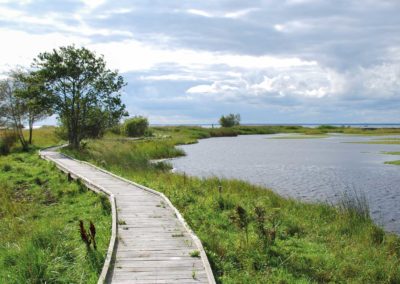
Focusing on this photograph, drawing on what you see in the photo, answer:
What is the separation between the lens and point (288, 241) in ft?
34.0

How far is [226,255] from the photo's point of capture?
880cm

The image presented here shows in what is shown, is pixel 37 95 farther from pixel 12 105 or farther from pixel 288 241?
pixel 288 241

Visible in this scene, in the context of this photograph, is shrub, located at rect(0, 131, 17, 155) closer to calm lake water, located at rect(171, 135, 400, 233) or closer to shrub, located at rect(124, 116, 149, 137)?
calm lake water, located at rect(171, 135, 400, 233)

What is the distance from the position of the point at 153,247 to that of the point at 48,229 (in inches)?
110

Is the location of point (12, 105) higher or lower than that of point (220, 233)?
higher

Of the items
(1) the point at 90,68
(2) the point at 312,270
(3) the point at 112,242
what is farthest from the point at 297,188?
(1) the point at 90,68

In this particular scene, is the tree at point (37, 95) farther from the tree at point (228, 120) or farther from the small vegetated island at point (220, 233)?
the tree at point (228, 120)

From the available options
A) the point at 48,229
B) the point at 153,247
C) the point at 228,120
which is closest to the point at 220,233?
the point at 153,247

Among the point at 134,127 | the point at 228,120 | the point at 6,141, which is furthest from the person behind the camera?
the point at 228,120

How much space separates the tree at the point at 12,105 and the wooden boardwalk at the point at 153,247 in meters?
26.6

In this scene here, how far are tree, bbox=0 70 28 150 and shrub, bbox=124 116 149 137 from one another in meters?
23.6

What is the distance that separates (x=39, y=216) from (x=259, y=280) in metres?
7.73

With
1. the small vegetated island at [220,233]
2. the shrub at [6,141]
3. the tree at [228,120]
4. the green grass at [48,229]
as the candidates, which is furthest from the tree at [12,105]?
the tree at [228,120]

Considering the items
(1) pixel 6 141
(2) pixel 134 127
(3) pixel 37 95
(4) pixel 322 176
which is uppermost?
(3) pixel 37 95
